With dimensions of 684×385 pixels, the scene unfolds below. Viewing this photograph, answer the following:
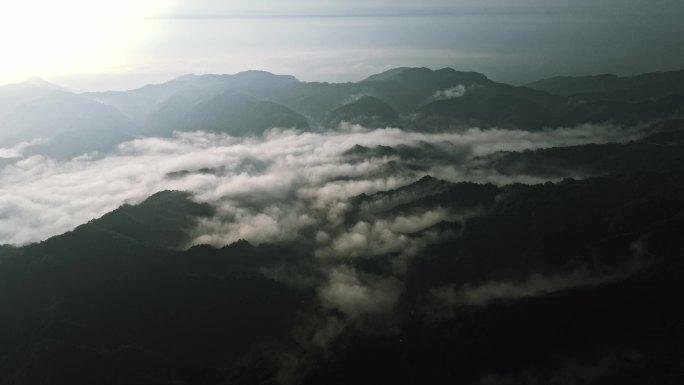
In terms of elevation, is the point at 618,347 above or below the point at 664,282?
below

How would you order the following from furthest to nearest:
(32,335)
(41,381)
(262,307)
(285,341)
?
(262,307) → (285,341) → (32,335) → (41,381)

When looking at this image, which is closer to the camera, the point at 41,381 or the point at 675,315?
the point at 41,381

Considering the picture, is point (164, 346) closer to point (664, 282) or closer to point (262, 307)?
point (262, 307)

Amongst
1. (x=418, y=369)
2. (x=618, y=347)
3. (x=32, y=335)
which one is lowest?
(x=418, y=369)

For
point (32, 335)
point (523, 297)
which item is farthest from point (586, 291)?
point (32, 335)

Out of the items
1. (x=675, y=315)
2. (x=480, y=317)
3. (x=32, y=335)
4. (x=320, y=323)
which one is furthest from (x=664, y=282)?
(x=32, y=335)

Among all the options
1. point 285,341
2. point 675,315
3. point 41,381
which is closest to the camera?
point 41,381

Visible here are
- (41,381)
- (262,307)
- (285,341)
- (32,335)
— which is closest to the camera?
(41,381)

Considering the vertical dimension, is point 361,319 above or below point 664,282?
below

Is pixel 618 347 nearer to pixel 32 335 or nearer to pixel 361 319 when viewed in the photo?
pixel 361 319
